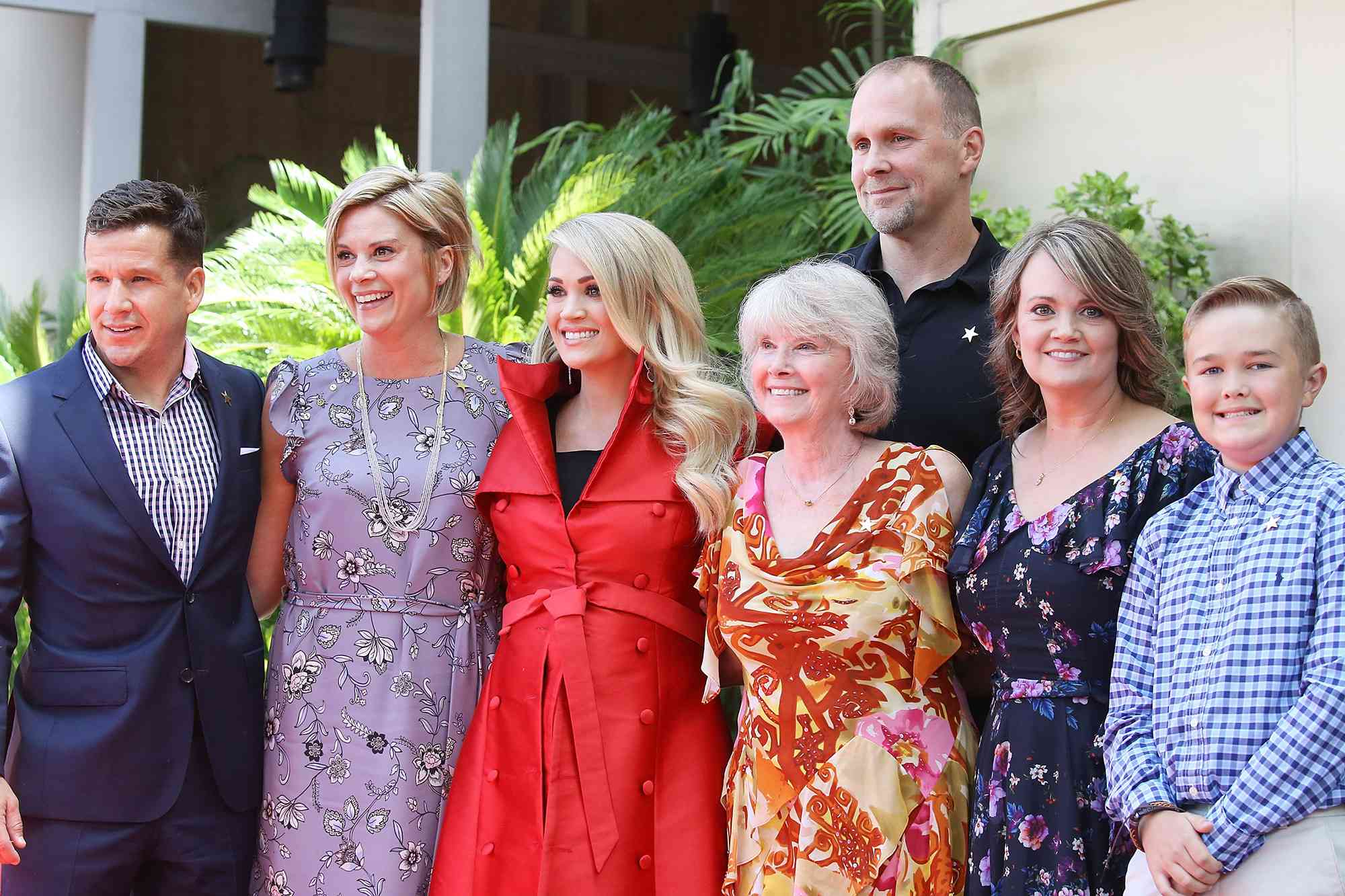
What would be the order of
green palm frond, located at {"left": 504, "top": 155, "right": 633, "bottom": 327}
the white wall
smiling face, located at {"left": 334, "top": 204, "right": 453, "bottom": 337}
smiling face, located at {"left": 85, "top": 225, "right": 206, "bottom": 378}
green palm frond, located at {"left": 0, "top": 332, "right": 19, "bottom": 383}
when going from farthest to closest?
1. the white wall
2. green palm frond, located at {"left": 0, "top": 332, "right": 19, "bottom": 383}
3. green palm frond, located at {"left": 504, "top": 155, "right": 633, "bottom": 327}
4. smiling face, located at {"left": 334, "top": 204, "right": 453, "bottom": 337}
5. smiling face, located at {"left": 85, "top": 225, "right": 206, "bottom": 378}

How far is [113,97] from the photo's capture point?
27.5 ft

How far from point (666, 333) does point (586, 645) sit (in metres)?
0.79

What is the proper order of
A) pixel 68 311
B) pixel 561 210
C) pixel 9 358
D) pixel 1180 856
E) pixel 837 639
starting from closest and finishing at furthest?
pixel 1180 856, pixel 837 639, pixel 561 210, pixel 9 358, pixel 68 311

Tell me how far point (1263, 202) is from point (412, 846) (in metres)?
3.95

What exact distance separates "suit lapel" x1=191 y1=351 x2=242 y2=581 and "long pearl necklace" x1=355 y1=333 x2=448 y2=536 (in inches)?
11.9

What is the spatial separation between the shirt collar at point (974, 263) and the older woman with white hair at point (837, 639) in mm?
677

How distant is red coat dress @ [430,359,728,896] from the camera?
3133 millimetres

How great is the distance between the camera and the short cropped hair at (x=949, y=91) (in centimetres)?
394

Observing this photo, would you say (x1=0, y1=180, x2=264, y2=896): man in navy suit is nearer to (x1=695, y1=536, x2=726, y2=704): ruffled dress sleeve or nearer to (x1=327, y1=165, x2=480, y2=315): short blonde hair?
(x1=327, y1=165, x2=480, y2=315): short blonde hair

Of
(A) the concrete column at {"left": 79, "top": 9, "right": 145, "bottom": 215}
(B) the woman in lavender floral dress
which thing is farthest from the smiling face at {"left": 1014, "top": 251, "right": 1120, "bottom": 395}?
(A) the concrete column at {"left": 79, "top": 9, "right": 145, "bottom": 215}

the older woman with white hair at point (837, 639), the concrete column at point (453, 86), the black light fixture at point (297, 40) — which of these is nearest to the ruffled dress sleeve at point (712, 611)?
the older woman with white hair at point (837, 639)

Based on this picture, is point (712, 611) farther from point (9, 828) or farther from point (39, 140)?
point (39, 140)

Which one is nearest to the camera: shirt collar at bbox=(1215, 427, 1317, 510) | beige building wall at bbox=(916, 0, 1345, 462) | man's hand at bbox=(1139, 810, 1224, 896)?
man's hand at bbox=(1139, 810, 1224, 896)

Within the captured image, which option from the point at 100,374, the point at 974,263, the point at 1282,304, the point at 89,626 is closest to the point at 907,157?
the point at 974,263
